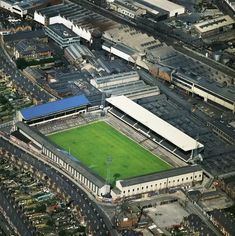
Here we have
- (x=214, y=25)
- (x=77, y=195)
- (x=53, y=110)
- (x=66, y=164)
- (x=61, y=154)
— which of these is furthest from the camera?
(x=214, y=25)

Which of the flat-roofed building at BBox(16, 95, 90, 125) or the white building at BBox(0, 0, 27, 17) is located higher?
the flat-roofed building at BBox(16, 95, 90, 125)

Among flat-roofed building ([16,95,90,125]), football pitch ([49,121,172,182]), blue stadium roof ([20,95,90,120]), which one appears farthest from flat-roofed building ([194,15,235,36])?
football pitch ([49,121,172,182])

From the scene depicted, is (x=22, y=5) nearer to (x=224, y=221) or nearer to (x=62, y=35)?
(x=62, y=35)

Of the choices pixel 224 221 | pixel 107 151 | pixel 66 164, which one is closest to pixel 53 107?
pixel 107 151

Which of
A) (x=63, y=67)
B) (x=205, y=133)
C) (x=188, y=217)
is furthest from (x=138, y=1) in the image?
(x=188, y=217)

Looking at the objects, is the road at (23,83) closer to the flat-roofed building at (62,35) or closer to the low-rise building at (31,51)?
the low-rise building at (31,51)

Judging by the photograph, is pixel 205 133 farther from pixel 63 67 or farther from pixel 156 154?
pixel 63 67

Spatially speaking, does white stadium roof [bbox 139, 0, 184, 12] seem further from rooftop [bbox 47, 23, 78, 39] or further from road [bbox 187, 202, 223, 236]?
road [bbox 187, 202, 223, 236]
